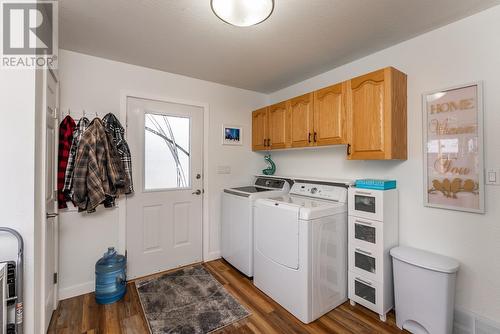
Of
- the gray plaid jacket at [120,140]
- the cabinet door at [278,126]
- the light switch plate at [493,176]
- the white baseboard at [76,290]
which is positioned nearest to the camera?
the light switch plate at [493,176]

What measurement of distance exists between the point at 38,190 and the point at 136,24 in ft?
4.56

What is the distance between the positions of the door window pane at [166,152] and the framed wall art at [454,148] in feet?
8.08

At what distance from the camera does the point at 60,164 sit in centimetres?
198

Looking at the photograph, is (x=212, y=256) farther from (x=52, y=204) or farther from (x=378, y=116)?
(x=378, y=116)

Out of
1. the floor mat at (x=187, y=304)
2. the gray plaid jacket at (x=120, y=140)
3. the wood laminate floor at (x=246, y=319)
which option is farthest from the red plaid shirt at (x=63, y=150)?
the floor mat at (x=187, y=304)

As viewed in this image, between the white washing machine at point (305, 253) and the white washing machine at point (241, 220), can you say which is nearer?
the white washing machine at point (305, 253)

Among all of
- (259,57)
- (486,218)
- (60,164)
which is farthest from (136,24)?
(486,218)

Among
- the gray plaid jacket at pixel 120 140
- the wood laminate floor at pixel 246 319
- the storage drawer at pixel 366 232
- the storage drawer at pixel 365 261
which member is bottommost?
the wood laminate floor at pixel 246 319

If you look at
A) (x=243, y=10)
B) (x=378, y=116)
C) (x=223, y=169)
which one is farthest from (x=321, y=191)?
(x=243, y=10)

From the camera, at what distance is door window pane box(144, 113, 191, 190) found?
2.55 m

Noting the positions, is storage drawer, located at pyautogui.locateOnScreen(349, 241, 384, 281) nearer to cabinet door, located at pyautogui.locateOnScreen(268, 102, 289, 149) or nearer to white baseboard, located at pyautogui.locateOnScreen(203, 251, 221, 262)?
cabinet door, located at pyautogui.locateOnScreen(268, 102, 289, 149)

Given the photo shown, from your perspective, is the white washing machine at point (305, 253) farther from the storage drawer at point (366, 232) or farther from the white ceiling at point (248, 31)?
the white ceiling at point (248, 31)

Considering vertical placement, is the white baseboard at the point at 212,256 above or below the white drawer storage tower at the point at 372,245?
below

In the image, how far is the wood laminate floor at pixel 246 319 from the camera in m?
1.73
